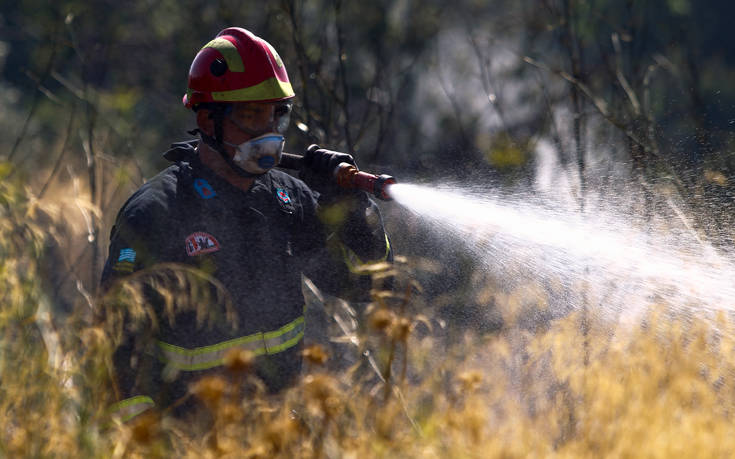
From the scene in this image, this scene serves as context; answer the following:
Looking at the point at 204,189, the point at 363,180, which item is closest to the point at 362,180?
the point at 363,180

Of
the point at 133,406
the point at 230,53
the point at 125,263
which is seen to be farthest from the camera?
the point at 230,53

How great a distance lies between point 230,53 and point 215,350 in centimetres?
133

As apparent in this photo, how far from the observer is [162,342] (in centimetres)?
273

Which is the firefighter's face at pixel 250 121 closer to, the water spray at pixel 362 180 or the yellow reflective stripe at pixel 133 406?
the water spray at pixel 362 180

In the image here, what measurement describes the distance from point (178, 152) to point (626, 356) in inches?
81.1

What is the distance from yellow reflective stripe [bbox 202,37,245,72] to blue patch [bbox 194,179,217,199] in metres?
0.54

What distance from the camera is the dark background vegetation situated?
4.35 m

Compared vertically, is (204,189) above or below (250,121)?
below

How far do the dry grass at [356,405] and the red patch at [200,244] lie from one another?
0.89ft

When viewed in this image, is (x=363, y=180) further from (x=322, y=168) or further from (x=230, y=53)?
(x=230, y=53)

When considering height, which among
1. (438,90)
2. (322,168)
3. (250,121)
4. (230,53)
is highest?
(230,53)

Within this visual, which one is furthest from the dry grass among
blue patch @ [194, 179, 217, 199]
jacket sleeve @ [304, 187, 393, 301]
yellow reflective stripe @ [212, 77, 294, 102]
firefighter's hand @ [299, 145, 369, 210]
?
yellow reflective stripe @ [212, 77, 294, 102]

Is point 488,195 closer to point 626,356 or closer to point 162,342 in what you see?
point 626,356

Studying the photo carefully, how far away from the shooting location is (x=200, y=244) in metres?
2.81
